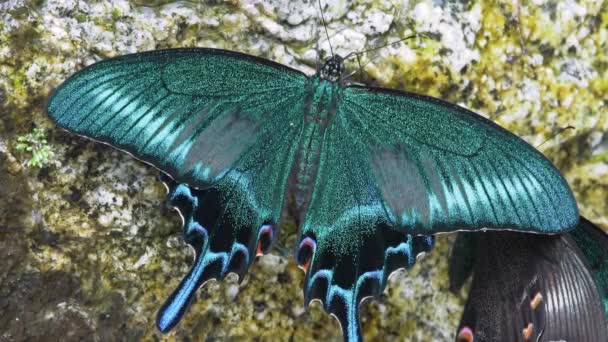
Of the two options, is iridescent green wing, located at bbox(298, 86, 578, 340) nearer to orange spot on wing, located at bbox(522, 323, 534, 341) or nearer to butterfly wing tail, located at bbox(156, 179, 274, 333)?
butterfly wing tail, located at bbox(156, 179, 274, 333)

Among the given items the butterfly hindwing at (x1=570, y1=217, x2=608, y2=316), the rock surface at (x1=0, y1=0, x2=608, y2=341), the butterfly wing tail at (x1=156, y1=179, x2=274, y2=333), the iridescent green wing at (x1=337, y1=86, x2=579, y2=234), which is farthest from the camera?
the butterfly hindwing at (x1=570, y1=217, x2=608, y2=316)

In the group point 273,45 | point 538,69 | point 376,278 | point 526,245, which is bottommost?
point 376,278

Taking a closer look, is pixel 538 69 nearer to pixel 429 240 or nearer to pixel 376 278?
pixel 429 240

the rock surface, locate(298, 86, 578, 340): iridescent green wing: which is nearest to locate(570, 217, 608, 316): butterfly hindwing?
the rock surface

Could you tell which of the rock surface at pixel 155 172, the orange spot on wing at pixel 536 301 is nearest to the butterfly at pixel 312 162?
the rock surface at pixel 155 172

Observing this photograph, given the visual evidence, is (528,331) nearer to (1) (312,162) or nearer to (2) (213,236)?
(1) (312,162)

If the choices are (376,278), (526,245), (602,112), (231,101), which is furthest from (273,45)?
(602,112)

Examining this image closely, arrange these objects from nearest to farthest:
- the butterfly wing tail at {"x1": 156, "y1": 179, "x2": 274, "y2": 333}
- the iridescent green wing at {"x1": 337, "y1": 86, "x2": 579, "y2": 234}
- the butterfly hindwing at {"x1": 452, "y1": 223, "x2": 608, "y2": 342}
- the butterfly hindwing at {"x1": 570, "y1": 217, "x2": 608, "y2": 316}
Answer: the iridescent green wing at {"x1": 337, "y1": 86, "x2": 579, "y2": 234} < the butterfly wing tail at {"x1": 156, "y1": 179, "x2": 274, "y2": 333} < the butterfly hindwing at {"x1": 452, "y1": 223, "x2": 608, "y2": 342} < the butterfly hindwing at {"x1": 570, "y1": 217, "x2": 608, "y2": 316}
